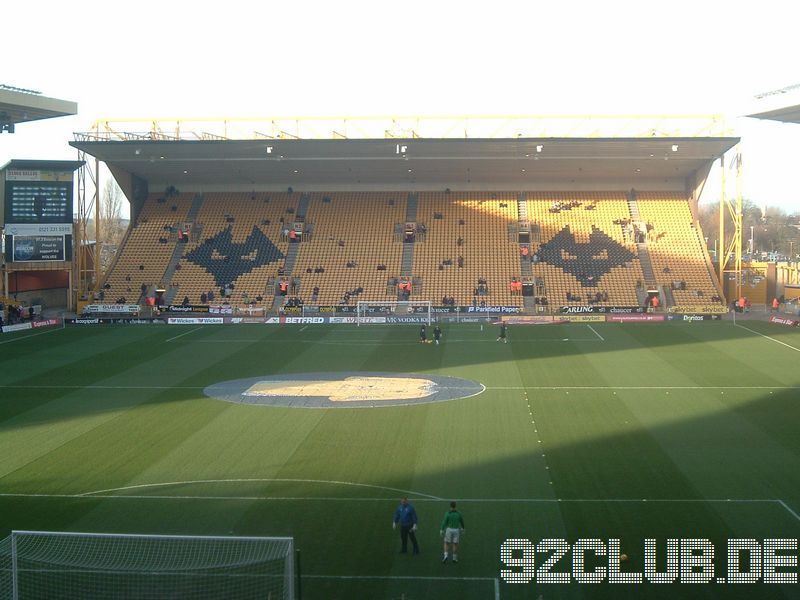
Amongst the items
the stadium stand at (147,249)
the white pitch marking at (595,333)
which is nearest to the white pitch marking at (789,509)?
the white pitch marking at (595,333)

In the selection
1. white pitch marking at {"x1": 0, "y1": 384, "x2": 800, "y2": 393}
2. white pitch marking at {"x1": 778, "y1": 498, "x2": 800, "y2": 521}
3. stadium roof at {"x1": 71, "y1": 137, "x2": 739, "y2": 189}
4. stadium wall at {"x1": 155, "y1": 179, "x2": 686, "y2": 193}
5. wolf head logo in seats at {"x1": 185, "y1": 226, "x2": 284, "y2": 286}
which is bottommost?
white pitch marking at {"x1": 778, "y1": 498, "x2": 800, "y2": 521}

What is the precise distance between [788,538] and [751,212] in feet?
399

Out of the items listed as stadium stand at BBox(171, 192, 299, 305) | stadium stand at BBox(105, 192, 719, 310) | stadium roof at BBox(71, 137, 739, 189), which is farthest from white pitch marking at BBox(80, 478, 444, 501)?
stadium stand at BBox(171, 192, 299, 305)

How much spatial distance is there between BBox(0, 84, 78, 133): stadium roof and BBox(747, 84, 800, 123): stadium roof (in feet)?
133

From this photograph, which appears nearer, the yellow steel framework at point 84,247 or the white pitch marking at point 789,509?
the white pitch marking at point 789,509

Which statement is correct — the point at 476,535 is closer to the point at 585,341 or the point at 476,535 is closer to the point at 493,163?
the point at 585,341

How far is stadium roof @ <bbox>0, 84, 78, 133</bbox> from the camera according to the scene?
4823 centimetres

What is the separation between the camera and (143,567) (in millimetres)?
14383

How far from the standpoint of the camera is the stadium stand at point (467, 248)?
188 feet

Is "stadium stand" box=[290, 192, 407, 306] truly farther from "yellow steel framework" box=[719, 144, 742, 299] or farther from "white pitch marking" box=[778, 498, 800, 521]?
"white pitch marking" box=[778, 498, 800, 521]

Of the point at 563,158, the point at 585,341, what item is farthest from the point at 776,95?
the point at 585,341

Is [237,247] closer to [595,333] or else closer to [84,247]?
[84,247]

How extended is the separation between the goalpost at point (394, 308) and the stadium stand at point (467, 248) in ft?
6.58

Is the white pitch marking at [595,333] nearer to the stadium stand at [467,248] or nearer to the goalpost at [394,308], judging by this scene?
the stadium stand at [467,248]
